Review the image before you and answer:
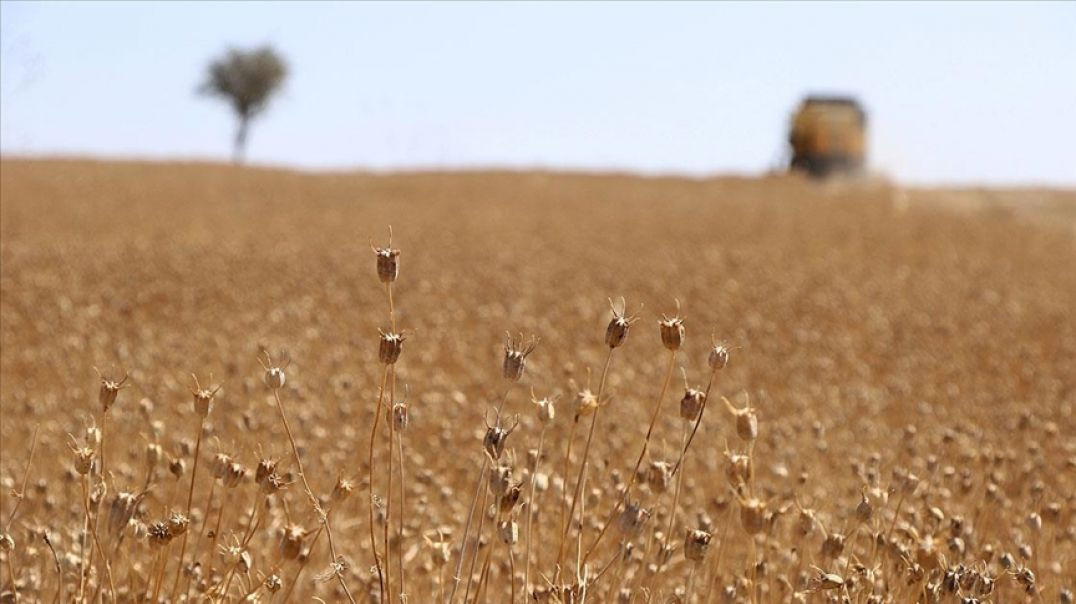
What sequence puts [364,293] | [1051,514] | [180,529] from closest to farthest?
[180,529] < [1051,514] < [364,293]

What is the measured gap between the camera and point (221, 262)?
490 inches

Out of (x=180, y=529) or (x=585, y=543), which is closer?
(x=180, y=529)

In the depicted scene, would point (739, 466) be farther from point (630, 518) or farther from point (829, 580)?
point (829, 580)

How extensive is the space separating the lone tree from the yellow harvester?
65.9 ft

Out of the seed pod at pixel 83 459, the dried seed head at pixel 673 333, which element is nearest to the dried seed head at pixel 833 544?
the dried seed head at pixel 673 333

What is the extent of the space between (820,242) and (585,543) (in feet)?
44.1

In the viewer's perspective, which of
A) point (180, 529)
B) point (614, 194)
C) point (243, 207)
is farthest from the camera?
point (614, 194)

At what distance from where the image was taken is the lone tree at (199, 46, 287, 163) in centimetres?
4156

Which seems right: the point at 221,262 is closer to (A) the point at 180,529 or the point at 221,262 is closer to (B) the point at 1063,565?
(B) the point at 1063,565

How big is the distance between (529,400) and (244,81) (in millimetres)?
37184

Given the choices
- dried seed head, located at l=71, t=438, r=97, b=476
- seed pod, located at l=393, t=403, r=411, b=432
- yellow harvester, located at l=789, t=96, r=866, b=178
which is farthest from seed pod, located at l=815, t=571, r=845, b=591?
yellow harvester, located at l=789, t=96, r=866, b=178

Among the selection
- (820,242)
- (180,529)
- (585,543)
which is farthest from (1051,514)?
(820,242)

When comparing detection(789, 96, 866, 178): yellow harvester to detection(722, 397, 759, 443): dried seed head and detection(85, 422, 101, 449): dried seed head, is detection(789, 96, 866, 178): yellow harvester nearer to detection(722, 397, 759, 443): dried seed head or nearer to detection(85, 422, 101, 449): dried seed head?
detection(722, 397, 759, 443): dried seed head

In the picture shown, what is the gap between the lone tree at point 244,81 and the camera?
41.6 m
